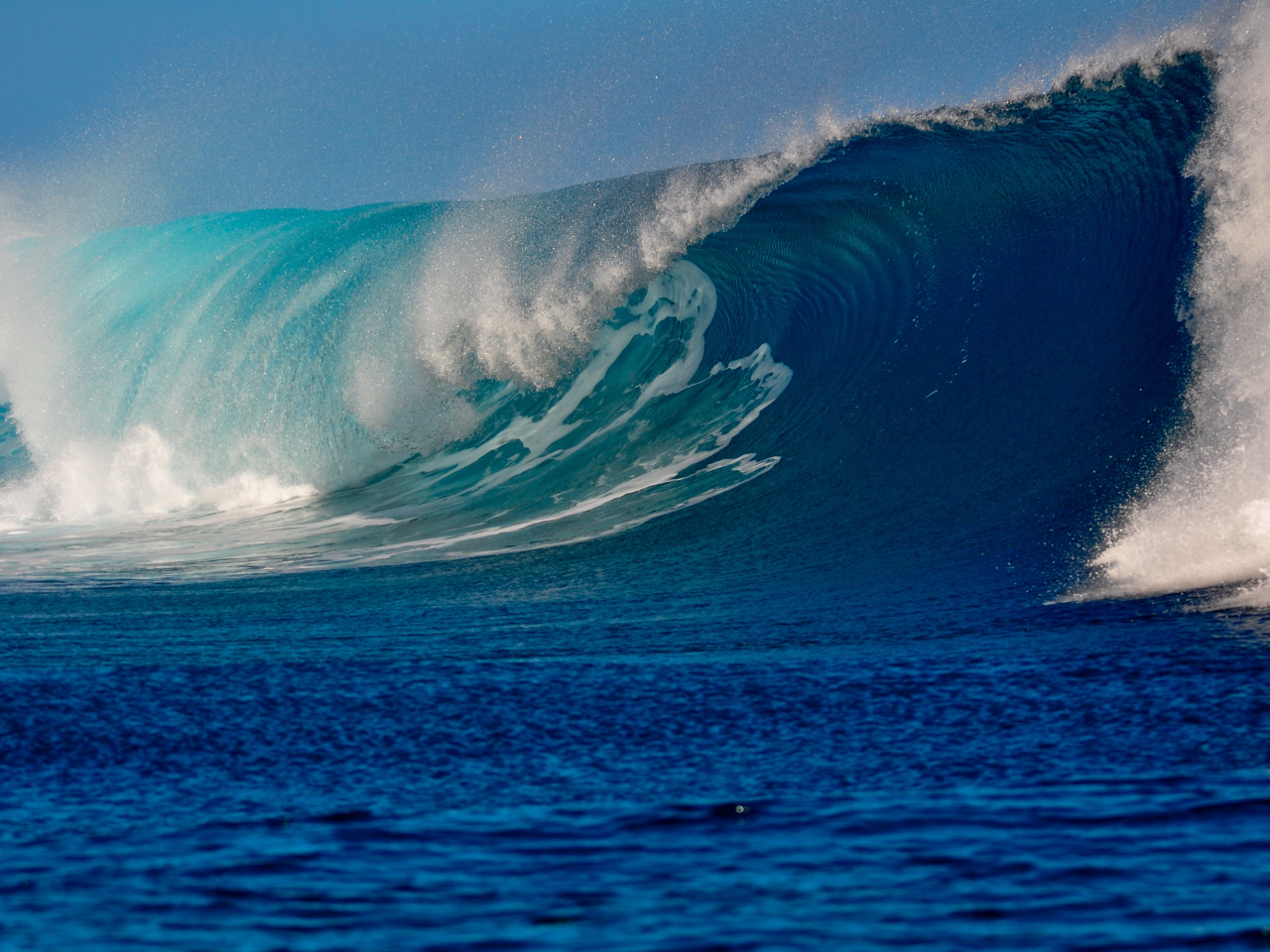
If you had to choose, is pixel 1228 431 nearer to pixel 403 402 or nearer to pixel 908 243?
pixel 908 243

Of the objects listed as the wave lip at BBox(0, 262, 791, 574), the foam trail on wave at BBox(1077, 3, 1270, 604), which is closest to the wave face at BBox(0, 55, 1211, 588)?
the wave lip at BBox(0, 262, 791, 574)

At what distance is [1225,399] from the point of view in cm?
495

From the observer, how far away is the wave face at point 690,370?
5883 millimetres

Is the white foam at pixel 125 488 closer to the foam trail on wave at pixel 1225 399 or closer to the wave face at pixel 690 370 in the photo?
the wave face at pixel 690 370

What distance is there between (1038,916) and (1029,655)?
5.16 feet

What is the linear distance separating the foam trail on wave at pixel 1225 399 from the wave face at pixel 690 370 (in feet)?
0.65

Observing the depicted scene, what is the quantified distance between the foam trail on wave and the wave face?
20 centimetres

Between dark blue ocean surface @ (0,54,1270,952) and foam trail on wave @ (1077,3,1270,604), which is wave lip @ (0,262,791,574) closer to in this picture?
dark blue ocean surface @ (0,54,1270,952)

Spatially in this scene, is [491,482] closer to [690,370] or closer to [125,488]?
[690,370]

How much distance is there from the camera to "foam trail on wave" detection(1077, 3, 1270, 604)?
3.75 meters

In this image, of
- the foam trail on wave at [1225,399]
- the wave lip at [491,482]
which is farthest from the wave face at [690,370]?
the foam trail on wave at [1225,399]

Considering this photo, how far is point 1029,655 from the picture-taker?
3123 millimetres

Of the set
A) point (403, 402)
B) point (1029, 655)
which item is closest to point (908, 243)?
point (403, 402)

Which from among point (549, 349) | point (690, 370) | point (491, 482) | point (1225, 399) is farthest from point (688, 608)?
point (549, 349)
